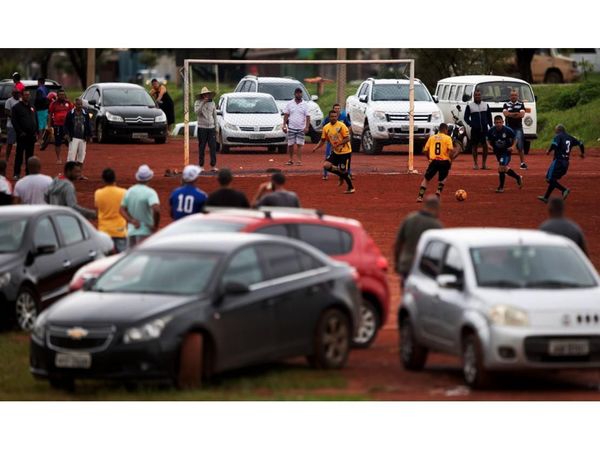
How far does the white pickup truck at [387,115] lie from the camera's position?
43.2 m

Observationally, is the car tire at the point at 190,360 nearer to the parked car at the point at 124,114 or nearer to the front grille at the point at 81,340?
the front grille at the point at 81,340

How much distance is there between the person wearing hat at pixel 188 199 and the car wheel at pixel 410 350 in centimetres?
439

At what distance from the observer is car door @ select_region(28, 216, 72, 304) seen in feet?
66.2

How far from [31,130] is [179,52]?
178ft

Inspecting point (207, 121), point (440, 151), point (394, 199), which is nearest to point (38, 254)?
point (440, 151)

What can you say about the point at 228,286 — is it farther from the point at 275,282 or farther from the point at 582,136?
the point at 582,136

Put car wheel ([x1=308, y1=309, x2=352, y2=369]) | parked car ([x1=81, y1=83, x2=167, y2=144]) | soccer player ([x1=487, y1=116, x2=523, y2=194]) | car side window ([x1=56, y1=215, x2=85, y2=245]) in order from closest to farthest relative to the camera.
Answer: car wheel ([x1=308, y1=309, x2=352, y2=369]), car side window ([x1=56, y1=215, x2=85, y2=245]), soccer player ([x1=487, y1=116, x2=523, y2=194]), parked car ([x1=81, y1=83, x2=167, y2=144])

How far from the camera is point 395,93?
4450cm

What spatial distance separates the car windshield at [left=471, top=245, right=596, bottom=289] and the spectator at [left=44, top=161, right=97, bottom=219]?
25.5 feet

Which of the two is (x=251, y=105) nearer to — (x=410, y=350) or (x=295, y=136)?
(x=295, y=136)

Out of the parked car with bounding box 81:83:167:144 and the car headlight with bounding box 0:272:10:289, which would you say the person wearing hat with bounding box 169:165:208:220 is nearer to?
the car headlight with bounding box 0:272:10:289

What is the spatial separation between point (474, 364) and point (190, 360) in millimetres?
2598

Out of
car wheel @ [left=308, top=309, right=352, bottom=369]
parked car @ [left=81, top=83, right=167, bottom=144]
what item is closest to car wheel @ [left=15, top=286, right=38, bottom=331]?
car wheel @ [left=308, top=309, right=352, bottom=369]

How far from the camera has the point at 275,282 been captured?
640 inches
